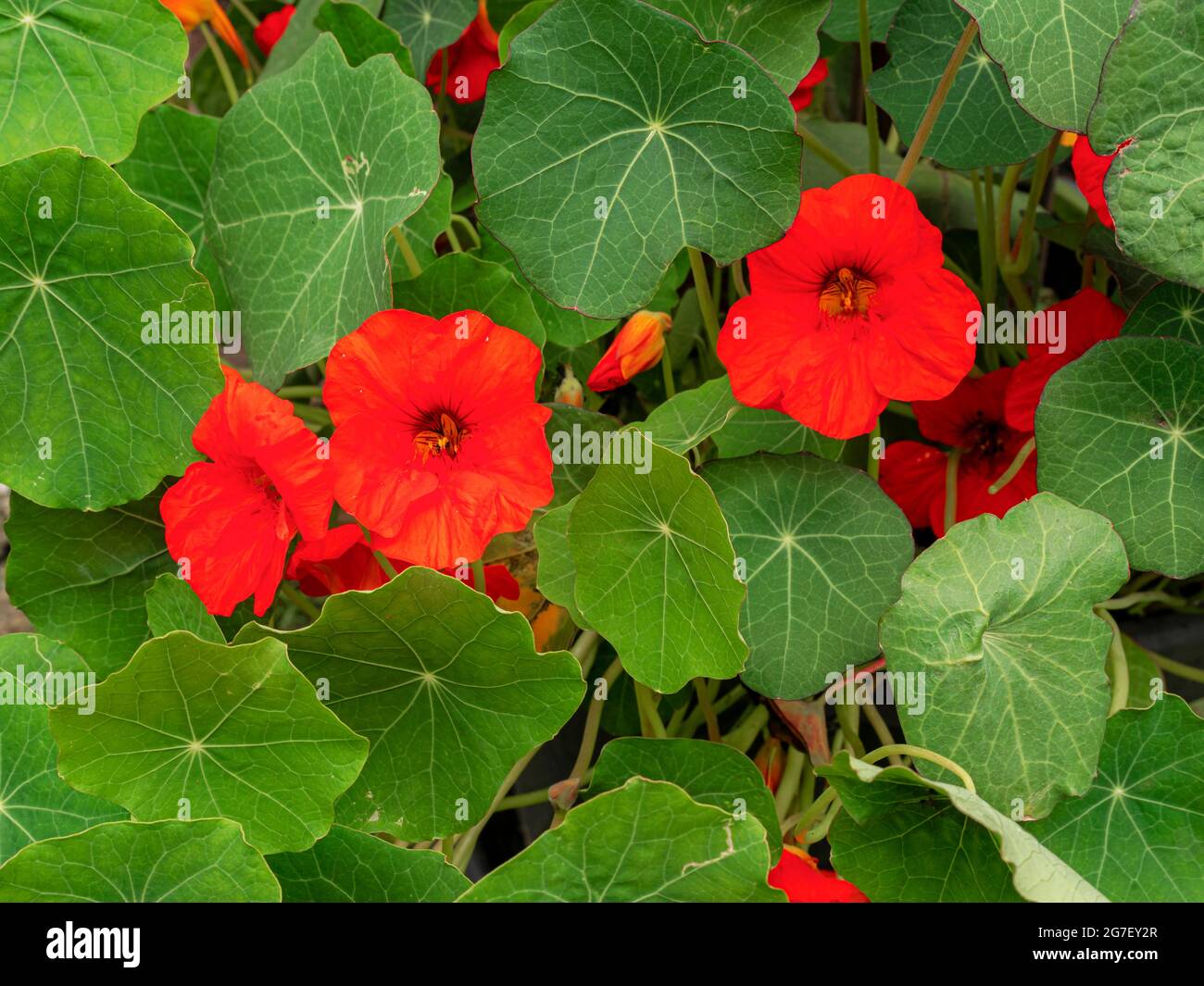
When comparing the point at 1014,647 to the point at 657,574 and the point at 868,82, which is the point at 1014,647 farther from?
the point at 868,82

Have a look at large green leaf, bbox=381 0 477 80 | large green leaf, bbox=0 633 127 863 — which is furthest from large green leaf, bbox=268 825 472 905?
large green leaf, bbox=381 0 477 80

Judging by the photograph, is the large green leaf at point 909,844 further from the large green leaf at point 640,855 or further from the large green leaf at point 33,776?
the large green leaf at point 33,776

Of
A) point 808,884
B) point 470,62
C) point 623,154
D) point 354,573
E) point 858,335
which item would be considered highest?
point 470,62

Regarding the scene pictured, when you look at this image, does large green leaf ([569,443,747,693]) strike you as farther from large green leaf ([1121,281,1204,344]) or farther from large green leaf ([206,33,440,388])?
large green leaf ([1121,281,1204,344])

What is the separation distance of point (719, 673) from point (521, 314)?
0.29 m

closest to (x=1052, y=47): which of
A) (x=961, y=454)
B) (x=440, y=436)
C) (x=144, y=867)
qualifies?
(x=961, y=454)

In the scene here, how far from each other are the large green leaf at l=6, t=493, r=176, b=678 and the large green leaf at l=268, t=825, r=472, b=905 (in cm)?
31

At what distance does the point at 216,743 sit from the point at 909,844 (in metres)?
0.41

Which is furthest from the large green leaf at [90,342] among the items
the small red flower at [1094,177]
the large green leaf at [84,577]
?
the small red flower at [1094,177]

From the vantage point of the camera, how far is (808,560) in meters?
0.70

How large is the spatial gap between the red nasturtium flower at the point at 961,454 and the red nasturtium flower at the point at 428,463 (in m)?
0.32

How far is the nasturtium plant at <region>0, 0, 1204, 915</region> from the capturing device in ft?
1.89

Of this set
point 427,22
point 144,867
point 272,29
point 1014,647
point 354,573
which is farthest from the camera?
point 272,29
